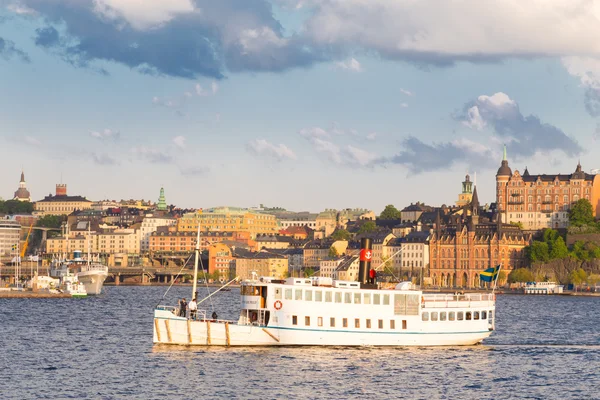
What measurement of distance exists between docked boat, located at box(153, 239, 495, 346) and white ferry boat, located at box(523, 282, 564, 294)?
420ft

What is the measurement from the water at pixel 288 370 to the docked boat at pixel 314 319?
64cm

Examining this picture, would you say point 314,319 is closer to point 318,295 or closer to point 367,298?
point 318,295

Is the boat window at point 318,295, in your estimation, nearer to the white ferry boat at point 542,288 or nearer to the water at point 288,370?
the water at point 288,370

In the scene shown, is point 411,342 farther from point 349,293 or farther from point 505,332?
point 505,332

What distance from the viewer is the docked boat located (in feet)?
207

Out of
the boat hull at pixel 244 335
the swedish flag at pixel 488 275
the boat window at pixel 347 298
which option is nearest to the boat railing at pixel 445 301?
the swedish flag at pixel 488 275

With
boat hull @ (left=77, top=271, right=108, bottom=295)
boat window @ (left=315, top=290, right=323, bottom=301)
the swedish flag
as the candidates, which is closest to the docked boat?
boat window @ (left=315, top=290, right=323, bottom=301)

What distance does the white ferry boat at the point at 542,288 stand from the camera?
189750 millimetres

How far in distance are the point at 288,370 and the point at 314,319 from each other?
6544mm

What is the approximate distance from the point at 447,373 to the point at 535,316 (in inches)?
2125

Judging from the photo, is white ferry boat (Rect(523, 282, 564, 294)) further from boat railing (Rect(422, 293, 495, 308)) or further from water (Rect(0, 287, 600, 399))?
boat railing (Rect(422, 293, 495, 308))

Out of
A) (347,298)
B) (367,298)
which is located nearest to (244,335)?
(347,298)

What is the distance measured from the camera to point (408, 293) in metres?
64.2

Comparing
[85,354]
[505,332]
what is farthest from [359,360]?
[505,332]
